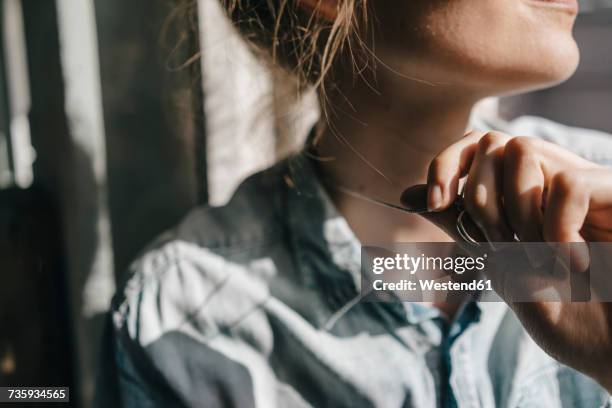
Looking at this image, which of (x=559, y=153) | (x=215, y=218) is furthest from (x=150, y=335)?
(x=559, y=153)

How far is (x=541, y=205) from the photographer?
30cm

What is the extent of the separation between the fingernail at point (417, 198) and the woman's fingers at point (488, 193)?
3 centimetres

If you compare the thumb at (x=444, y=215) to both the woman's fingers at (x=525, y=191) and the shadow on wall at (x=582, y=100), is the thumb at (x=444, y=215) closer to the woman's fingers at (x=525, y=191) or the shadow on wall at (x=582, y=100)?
the woman's fingers at (x=525, y=191)

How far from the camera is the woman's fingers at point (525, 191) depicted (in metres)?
0.30

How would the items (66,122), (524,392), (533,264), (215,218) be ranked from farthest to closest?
1. (66,122)
2. (215,218)
3. (524,392)
4. (533,264)

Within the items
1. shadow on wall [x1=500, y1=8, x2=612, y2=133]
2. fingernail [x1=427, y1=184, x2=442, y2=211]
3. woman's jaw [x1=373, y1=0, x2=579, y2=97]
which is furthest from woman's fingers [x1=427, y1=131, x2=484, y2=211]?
shadow on wall [x1=500, y1=8, x2=612, y2=133]

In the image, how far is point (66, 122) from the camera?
0.70 m

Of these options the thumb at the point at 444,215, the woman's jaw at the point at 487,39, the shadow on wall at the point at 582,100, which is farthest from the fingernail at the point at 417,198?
the shadow on wall at the point at 582,100

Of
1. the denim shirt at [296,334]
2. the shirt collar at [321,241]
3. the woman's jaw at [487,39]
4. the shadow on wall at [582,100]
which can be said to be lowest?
the denim shirt at [296,334]

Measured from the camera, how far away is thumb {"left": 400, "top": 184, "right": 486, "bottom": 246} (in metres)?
0.32

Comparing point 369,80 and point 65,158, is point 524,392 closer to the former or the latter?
point 369,80

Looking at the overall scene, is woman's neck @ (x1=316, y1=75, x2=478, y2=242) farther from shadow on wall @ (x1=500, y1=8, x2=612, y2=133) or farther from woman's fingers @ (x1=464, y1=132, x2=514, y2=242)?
A: shadow on wall @ (x1=500, y1=8, x2=612, y2=133)

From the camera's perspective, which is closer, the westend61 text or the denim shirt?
the westend61 text

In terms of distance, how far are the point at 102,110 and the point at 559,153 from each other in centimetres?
60
